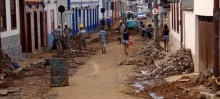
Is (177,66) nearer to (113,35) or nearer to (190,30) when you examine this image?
(190,30)

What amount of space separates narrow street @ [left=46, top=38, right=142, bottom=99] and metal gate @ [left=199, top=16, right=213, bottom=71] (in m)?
2.73

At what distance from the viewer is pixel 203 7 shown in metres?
16.8

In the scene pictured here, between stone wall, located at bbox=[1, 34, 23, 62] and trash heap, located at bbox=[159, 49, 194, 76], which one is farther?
stone wall, located at bbox=[1, 34, 23, 62]

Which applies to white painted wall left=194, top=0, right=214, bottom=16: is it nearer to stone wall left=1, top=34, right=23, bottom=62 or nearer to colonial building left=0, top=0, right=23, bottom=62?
colonial building left=0, top=0, right=23, bottom=62

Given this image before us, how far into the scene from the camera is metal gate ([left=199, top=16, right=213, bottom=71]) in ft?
53.8

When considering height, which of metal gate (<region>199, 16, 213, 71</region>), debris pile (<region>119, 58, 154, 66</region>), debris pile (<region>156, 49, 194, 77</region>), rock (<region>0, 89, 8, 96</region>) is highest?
metal gate (<region>199, 16, 213, 71</region>)

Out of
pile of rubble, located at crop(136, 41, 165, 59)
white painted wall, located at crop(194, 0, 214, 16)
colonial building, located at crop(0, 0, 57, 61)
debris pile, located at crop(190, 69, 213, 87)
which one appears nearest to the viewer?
debris pile, located at crop(190, 69, 213, 87)

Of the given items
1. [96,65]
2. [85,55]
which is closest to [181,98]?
[96,65]

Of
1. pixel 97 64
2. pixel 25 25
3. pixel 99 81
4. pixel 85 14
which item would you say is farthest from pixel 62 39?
pixel 85 14

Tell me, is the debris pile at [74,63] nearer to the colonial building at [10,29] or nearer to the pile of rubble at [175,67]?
the colonial building at [10,29]

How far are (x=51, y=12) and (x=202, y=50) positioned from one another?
1701cm

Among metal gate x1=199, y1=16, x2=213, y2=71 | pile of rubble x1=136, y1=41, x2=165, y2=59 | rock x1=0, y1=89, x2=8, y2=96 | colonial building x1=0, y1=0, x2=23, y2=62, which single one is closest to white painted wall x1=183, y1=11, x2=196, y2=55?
metal gate x1=199, y1=16, x2=213, y2=71

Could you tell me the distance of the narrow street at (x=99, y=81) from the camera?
15.3 meters

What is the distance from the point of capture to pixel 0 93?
15156 mm
